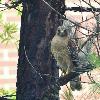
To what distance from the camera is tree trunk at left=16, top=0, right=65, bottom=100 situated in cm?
234

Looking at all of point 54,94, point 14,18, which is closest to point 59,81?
point 54,94

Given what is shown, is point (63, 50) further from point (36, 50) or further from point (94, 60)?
point (94, 60)

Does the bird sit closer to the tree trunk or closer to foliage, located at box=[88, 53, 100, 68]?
the tree trunk

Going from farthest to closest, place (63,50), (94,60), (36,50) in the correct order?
(63,50), (36,50), (94,60)

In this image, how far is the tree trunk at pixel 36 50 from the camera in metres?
2.34

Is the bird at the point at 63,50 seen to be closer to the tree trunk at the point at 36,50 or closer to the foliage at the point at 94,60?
the tree trunk at the point at 36,50

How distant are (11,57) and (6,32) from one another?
1694mm

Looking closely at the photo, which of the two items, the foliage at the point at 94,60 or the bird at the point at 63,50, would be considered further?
the bird at the point at 63,50

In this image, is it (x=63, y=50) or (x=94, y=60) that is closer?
(x=94, y=60)

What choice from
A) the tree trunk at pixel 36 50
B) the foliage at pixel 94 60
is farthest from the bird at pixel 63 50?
the foliage at pixel 94 60

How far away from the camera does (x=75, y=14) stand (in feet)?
13.4

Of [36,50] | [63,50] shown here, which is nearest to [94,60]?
[36,50]

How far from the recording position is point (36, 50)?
234cm

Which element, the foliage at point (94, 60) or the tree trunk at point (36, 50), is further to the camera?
the tree trunk at point (36, 50)
